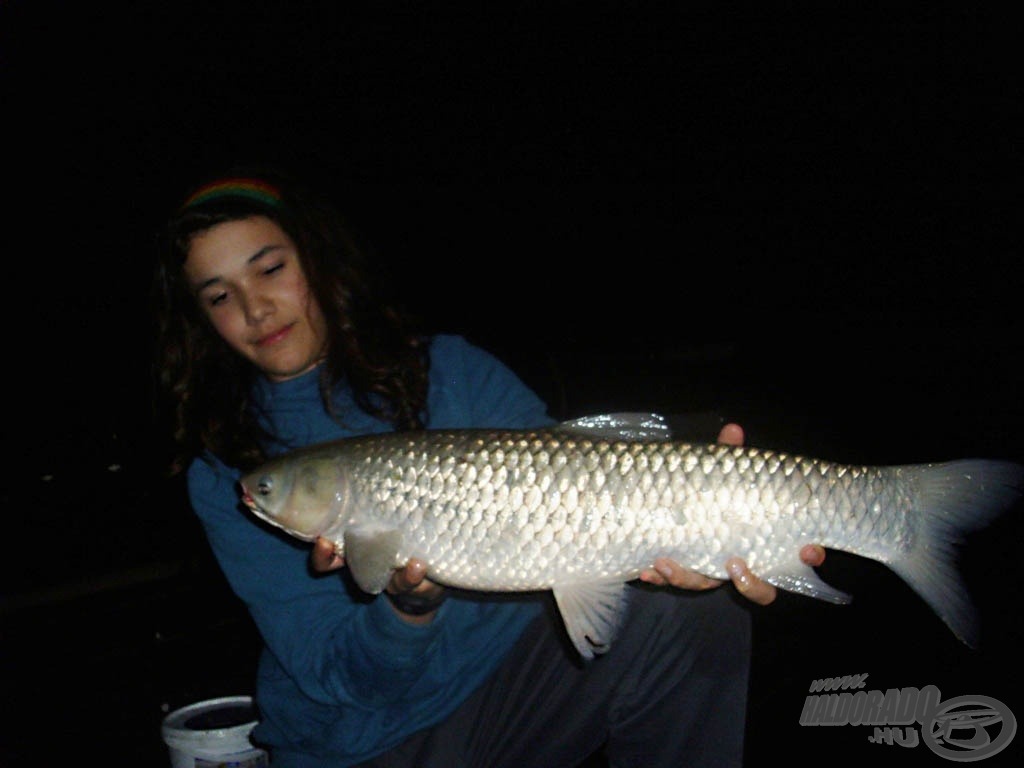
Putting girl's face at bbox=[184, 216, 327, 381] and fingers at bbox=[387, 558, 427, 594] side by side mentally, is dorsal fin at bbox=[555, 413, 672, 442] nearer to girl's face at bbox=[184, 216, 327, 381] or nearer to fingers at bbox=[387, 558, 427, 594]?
fingers at bbox=[387, 558, 427, 594]

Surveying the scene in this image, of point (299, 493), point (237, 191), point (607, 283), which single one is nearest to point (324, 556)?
point (299, 493)

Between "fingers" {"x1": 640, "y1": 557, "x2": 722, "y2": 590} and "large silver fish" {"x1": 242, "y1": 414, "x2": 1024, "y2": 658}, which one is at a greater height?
"large silver fish" {"x1": 242, "y1": 414, "x2": 1024, "y2": 658}

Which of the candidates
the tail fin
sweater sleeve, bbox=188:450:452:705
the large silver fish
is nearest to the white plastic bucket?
sweater sleeve, bbox=188:450:452:705

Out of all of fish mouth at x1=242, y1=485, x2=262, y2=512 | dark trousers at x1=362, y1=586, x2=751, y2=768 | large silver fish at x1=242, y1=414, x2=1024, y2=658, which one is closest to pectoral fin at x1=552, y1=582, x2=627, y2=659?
large silver fish at x1=242, y1=414, x2=1024, y2=658

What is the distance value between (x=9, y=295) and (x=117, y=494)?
3576mm

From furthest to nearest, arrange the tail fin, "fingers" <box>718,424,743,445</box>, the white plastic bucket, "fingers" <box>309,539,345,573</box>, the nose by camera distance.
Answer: the white plastic bucket → the nose → "fingers" <box>718,424,743,445</box> → "fingers" <box>309,539,345,573</box> → the tail fin

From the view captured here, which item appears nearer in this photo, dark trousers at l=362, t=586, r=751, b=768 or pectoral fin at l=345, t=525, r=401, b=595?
pectoral fin at l=345, t=525, r=401, b=595

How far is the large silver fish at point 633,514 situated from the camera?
4.22 feet

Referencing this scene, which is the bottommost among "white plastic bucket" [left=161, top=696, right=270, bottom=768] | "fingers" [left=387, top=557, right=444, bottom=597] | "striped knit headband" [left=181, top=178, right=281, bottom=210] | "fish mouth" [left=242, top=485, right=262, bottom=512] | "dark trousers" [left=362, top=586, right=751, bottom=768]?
"white plastic bucket" [left=161, top=696, right=270, bottom=768]

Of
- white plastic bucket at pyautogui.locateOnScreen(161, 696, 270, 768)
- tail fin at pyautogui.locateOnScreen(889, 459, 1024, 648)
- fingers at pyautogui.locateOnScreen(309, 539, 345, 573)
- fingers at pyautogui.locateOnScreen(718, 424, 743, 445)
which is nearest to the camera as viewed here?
tail fin at pyautogui.locateOnScreen(889, 459, 1024, 648)

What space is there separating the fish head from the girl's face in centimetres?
39

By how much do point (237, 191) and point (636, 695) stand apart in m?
1.58

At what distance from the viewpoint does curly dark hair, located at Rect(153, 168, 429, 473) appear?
1.80 m

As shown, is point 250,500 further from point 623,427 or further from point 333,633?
point 623,427
